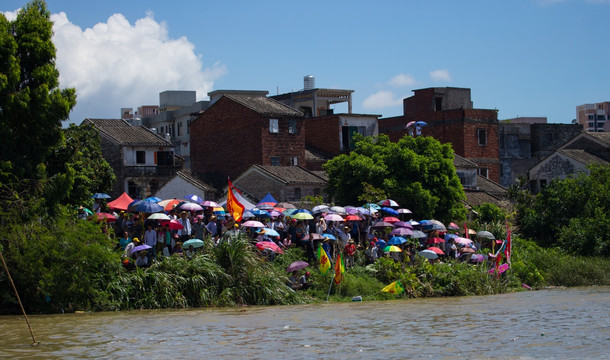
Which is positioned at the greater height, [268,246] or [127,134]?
[127,134]

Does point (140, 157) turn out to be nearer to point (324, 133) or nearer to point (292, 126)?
point (292, 126)

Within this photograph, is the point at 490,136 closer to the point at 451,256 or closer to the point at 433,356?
the point at 451,256

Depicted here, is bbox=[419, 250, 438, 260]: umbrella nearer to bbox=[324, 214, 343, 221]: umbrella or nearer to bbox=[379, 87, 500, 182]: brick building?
bbox=[324, 214, 343, 221]: umbrella

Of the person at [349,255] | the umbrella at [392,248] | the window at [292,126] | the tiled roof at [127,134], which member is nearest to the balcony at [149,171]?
the tiled roof at [127,134]

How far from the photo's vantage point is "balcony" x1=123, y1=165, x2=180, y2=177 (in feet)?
178

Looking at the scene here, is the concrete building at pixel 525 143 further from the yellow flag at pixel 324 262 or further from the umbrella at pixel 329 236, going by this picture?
the yellow flag at pixel 324 262

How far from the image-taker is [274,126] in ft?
174

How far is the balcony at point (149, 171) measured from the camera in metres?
54.2

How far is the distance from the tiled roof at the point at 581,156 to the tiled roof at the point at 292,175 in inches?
710

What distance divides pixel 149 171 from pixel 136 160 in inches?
44.4

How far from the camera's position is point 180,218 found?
88.7 ft

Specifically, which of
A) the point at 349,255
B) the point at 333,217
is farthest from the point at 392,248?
the point at 333,217

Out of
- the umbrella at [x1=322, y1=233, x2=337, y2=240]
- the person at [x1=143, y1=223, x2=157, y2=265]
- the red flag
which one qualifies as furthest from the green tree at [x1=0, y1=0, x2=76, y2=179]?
the umbrella at [x1=322, y1=233, x2=337, y2=240]

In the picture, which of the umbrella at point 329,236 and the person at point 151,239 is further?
the umbrella at point 329,236
